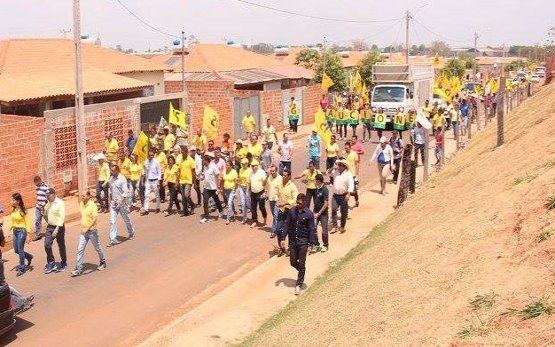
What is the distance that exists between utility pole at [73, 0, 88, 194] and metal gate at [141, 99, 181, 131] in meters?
4.94

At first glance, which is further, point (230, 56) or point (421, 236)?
point (230, 56)

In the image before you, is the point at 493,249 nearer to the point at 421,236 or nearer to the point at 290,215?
the point at 421,236

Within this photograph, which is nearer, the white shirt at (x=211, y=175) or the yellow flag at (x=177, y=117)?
the white shirt at (x=211, y=175)

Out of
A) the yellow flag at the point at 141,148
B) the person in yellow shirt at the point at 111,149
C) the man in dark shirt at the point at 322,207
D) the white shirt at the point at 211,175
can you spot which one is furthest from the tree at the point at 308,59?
the man in dark shirt at the point at 322,207

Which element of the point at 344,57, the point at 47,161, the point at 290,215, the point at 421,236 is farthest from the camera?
the point at 344,57

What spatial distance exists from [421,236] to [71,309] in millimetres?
5469

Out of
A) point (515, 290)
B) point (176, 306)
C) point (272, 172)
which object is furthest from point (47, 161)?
point (515, 290)

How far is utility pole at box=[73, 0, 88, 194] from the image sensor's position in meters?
16.2

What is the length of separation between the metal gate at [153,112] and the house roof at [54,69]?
9.01 ft

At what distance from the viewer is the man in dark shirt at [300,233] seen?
396 inches

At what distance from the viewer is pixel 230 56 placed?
43.8m

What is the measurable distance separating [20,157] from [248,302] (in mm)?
9029

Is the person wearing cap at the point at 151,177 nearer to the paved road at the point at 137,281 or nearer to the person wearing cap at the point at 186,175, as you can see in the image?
the paved road at the point at 137,281

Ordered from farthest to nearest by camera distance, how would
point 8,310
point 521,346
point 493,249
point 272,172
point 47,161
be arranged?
1. point 47,161
2. point 272,172
3. point 8,310
4. point 493,249
5. point 521,346
